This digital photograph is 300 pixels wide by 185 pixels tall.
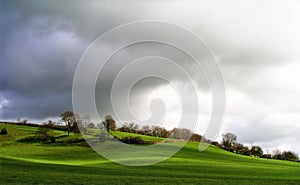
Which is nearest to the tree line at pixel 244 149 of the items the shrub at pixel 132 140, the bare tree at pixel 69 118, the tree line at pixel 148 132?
the tree line at pixel 148 132

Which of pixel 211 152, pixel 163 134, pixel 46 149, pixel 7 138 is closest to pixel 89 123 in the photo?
pixel 46 149

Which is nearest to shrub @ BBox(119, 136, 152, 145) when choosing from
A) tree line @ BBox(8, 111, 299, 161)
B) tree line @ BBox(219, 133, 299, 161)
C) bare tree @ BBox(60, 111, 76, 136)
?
tree line @ BBox(8, 111, 299, 161)

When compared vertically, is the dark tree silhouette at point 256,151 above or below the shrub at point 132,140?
above

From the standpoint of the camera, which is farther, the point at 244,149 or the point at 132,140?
the point at 244,149

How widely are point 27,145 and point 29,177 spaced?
60937mm

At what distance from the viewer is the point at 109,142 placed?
337ft

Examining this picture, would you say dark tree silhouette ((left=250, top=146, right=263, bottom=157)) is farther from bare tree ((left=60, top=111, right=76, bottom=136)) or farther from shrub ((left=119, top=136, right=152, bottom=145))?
bare tree ((left=60, top=111, right=76, bottom=136))

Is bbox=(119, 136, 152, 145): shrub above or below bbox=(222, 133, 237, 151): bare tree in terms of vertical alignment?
below

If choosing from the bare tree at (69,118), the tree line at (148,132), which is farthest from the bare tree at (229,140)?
the bare tree at (69,118)

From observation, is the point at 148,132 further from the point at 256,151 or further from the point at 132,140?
the point at 256,151

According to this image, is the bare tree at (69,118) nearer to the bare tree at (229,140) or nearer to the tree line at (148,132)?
the tree line at (148,132)

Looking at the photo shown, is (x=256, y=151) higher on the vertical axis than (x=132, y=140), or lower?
higher

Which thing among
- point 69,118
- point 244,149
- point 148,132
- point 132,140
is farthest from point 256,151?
point 69,118

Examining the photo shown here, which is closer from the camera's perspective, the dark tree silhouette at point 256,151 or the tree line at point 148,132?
the tree line at point 148,132
